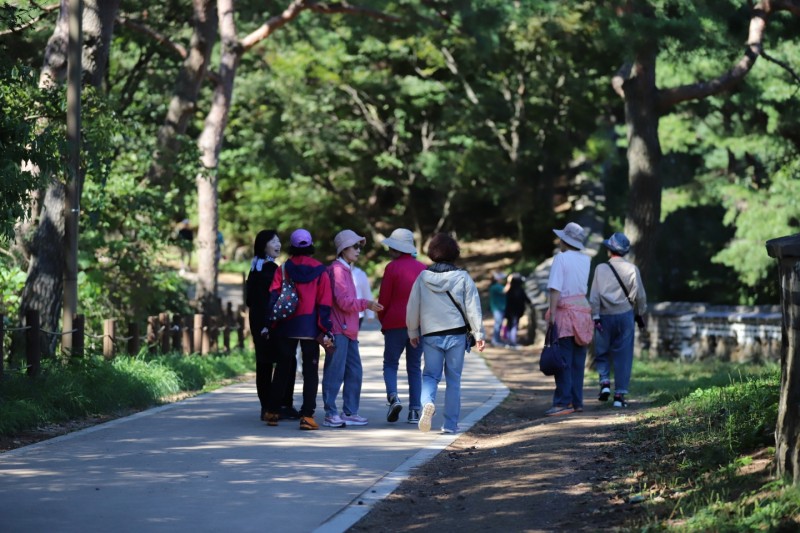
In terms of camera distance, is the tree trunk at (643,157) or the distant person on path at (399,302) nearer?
the distant person on path at (399,302)

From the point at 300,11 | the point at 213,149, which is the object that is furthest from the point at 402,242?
the point at 300,11

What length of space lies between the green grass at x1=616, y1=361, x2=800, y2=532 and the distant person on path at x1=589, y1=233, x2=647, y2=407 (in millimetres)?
1077

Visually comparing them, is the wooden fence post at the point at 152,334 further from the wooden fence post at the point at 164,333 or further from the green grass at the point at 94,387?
the green grass at the point at 94,387

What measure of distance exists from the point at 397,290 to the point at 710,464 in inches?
173

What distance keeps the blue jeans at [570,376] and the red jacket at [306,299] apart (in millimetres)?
2611

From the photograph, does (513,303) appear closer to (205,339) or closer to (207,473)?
(205,339)

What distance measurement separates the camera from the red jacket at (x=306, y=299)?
439 inches

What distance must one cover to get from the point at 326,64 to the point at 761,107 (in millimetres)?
15936

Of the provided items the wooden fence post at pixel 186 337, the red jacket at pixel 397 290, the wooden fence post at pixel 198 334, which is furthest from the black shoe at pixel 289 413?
the wooden fence post at pixel 198 334

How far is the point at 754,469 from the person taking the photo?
7539mm

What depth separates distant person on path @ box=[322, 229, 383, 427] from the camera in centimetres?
1135

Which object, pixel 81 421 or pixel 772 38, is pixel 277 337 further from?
pixel 772 38

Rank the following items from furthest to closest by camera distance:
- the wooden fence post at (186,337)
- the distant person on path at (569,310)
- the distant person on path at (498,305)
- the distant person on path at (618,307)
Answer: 1. the distant person on path at (498,305)
2. the wooden fence post at (186,337)
3. the distant person on path at (618,307)
4. the distant person on path at (569,310)

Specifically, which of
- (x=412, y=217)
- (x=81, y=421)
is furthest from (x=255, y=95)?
(x=81, y=421)
